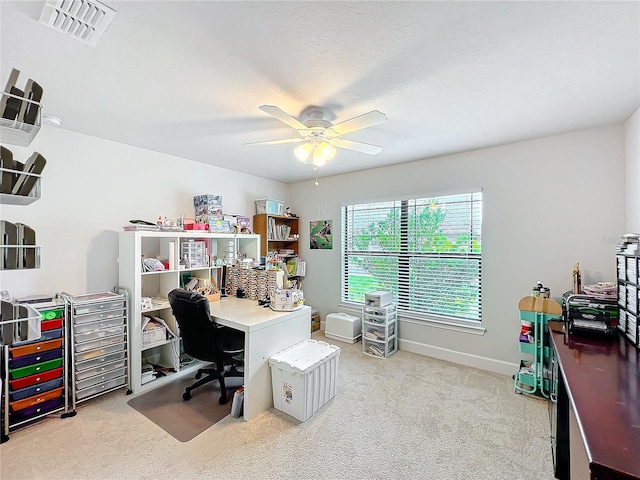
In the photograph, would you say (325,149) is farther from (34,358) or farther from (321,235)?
(34,358)

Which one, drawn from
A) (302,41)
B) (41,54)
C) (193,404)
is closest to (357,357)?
(193,404)

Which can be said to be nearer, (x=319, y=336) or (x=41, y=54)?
(x=41, y=54)

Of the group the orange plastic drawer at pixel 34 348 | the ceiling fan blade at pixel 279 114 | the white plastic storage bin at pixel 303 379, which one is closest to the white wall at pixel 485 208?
the orange plastic drawer at pixel 34 348

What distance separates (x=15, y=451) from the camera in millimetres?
1834

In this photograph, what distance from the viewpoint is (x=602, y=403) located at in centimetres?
113

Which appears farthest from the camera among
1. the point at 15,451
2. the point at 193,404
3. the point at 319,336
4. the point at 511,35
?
the point at 319,336

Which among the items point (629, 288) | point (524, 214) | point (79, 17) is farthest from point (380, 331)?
→ point (79, 17)

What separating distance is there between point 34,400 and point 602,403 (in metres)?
3.39

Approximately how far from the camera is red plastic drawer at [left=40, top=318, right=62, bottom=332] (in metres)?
2.12

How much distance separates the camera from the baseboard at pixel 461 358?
9.72ft

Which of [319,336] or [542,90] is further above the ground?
[542,90]

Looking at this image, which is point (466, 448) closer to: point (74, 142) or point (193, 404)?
point (193, 404)

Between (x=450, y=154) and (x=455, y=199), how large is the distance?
516 millimetres

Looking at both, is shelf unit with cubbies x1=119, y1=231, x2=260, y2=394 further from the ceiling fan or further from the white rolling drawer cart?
the white rolling drawer cart
